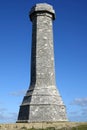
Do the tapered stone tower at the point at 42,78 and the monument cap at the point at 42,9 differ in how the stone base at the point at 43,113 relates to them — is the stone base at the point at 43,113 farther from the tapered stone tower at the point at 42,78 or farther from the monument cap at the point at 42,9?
the monument cap at the point at 42,9

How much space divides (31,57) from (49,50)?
7.54 feet

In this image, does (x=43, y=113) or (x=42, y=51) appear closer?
(x=43, y=113)

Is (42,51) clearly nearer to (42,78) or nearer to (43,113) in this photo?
(42,78)

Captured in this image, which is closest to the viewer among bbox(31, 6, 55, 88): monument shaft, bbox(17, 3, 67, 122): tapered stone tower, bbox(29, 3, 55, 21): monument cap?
bbox(17, 3, 67, 122): tapered stone tower

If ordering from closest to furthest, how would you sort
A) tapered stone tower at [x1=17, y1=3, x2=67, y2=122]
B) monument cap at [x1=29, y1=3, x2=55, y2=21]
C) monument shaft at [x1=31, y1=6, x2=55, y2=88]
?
tapered stone tower at [x1=17, y1=3, x2=67, y2=122]
monument shaft at [x1=31, y1=6, x2=55, y2=88]
monument cap at [x1=29, y1=3, x2=55, y2=21]

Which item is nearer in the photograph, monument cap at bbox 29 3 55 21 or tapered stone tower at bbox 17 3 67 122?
tapered stone tower at bbox 17 3 67 122

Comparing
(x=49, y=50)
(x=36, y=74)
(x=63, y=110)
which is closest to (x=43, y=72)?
(x=36, y=74)

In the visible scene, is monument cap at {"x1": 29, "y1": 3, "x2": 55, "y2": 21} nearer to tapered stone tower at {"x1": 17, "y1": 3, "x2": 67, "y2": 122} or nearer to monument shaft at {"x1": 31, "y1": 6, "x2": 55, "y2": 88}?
tapered stone tower at {"x1": 17, "y1": 3, "x2": 67, "y2": 122}

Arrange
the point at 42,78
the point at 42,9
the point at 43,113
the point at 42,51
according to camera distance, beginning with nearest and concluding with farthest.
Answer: the point at 43,113
the point at 42,78
the point at 42,51
the point at 42,9

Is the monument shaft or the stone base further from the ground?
the monument shaft

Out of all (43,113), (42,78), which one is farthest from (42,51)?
(43,113)

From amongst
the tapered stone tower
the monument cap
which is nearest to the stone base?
the tapered stone tower

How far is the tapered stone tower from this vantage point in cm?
2758

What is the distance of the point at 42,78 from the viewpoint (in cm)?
2961
